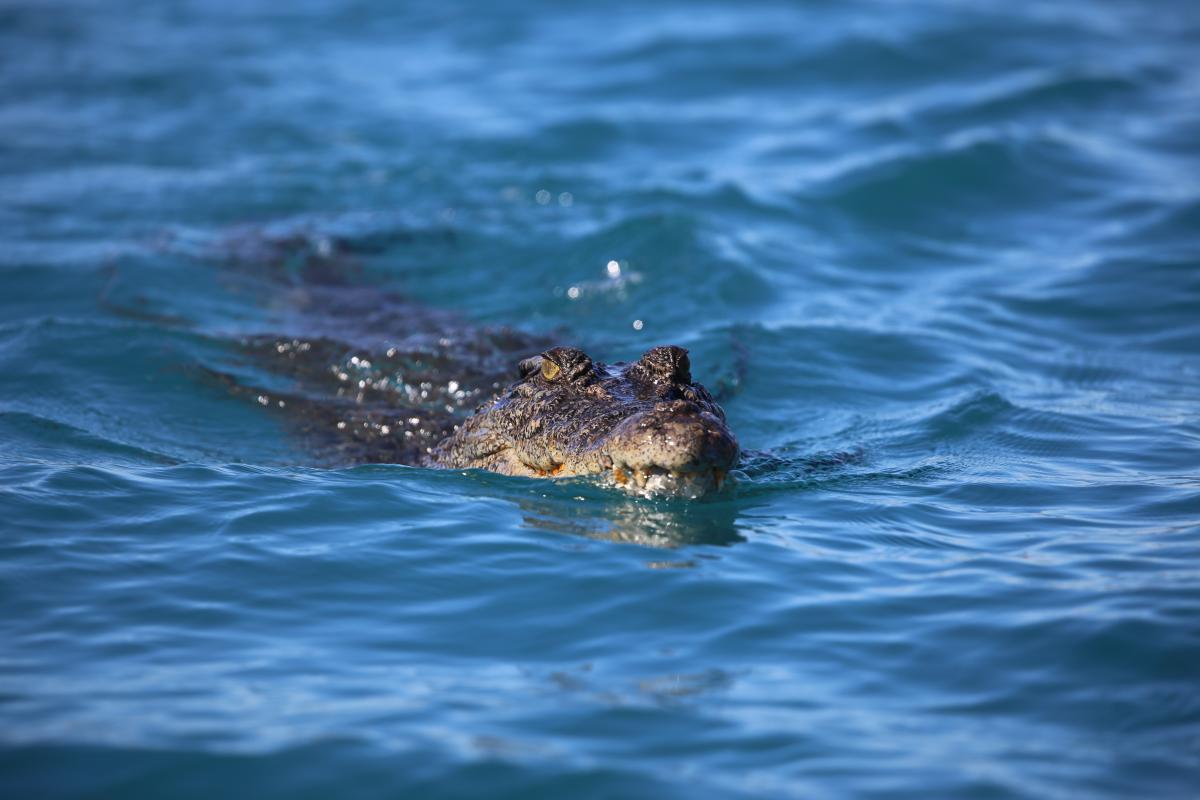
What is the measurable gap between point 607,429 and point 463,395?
231cm

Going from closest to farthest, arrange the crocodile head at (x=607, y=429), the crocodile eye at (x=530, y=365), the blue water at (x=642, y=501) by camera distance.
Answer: the blue water at (x=642, y=501)
the crocodile head at (x=607, y=429)
the crocodile eye at (x=530, y=365)

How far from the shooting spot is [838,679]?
4.24 m

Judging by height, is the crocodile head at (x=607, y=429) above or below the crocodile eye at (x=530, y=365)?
below

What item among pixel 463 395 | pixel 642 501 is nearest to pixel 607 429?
pixel 642 501

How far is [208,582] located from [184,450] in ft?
7.16

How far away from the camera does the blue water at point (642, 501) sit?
152 inches

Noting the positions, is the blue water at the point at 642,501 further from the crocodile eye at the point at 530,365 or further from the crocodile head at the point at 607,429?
the crocodile eye at the point at 530,365

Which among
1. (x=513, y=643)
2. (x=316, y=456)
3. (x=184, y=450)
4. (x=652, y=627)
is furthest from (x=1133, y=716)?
(x=184, y=450)

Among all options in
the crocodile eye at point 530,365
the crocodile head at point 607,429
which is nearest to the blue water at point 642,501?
the crocodile head at point 607,429

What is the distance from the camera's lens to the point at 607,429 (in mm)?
5379

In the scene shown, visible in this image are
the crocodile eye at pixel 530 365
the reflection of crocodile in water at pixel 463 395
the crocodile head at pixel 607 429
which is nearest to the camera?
the crocodile head at pixel 607 429

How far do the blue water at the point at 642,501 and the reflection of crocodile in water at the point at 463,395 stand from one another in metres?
0.23

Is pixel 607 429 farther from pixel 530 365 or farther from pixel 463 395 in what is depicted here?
pixel 463 395

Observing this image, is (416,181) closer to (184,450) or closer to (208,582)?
(184,450)
